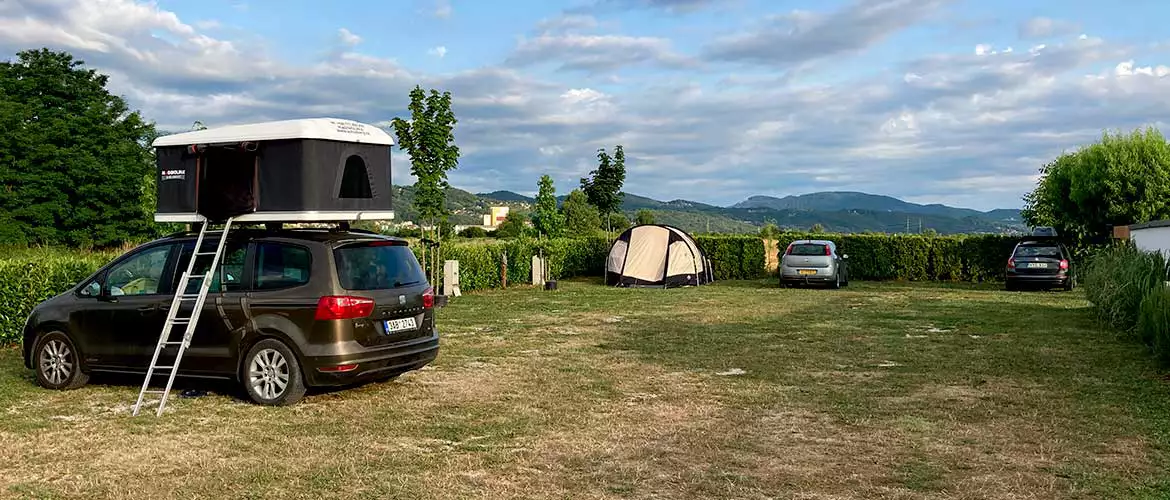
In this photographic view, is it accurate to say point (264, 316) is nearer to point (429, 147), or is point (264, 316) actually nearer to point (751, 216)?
point (429, 147)

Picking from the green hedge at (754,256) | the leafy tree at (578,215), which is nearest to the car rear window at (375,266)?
the green hedge at (754,256)

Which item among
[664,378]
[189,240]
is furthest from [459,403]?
[189,240]

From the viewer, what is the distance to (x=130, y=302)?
7.67 meters

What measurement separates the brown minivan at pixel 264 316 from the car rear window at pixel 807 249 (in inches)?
631

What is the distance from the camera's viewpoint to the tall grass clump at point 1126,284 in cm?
1127

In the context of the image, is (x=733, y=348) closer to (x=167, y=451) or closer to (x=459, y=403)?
(x=459, y=403)

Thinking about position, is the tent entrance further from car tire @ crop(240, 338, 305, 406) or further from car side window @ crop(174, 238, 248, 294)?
car tire @ crop(240, 338, 305, 406)

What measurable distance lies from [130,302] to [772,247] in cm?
2196

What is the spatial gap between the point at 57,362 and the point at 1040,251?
20.8 m

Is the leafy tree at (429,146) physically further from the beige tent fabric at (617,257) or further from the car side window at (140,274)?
the car side window at (140,274)

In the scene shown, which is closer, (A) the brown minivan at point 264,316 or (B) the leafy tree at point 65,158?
(A) the brown minivan at point 264,316

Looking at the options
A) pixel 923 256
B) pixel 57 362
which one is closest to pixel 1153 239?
pixel 923 256

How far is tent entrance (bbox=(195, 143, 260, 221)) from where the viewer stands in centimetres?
739

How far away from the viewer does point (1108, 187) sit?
887 inches
